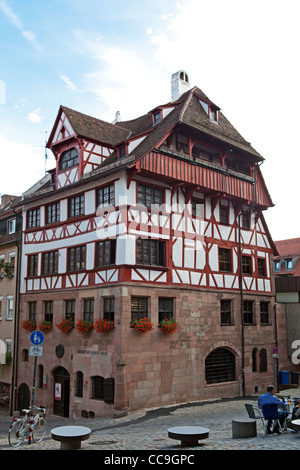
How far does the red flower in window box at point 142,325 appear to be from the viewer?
20.7 meters

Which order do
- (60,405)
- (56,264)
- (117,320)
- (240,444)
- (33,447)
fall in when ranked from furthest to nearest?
(56,264)
(60,405)
(117,320)
(33,447)
(240,444)

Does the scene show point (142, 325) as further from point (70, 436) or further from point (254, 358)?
point (70, 436)

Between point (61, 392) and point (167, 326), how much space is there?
672cm

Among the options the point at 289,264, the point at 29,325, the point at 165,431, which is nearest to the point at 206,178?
the point at 29,325

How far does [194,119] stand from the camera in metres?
24.7

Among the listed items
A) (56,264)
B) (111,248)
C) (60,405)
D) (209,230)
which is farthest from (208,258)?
(60,405)

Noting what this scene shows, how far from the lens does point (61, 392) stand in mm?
24047

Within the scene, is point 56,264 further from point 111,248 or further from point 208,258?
point 208,258

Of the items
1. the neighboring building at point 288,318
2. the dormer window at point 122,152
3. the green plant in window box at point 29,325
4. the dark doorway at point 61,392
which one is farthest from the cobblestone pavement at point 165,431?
the dormer window at point 122,152

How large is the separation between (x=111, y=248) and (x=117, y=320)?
331cm

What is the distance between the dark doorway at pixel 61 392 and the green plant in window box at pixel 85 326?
289cm

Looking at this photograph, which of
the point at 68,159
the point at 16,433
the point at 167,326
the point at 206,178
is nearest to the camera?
the point at 16,433

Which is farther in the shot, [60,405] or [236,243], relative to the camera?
[236,243]

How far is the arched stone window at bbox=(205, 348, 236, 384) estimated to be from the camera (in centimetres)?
2431
